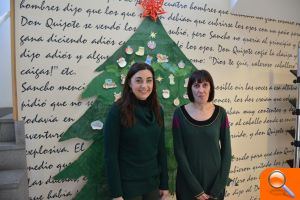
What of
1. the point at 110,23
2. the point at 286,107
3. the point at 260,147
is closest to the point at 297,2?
the point at 286,107

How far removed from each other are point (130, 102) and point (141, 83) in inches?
4.8

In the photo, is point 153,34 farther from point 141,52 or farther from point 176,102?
point 176,102

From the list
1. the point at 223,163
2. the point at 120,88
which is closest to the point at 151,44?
the point at 120,88

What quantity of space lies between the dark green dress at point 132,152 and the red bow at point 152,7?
710 mm

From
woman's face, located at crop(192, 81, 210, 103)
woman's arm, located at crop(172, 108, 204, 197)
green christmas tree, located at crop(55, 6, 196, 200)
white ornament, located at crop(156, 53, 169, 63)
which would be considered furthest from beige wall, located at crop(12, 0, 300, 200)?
→ woman's arm, located at crop(172, 108, 204, 197)

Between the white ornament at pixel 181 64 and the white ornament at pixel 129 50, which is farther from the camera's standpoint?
the white ornament at pixel 181 64

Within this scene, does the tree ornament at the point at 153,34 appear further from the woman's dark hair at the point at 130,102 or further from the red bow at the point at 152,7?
the woman's dark hair at the point at 130,102

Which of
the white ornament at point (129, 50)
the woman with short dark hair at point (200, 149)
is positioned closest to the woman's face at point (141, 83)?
the woman with short dark hair at point (200, 149)

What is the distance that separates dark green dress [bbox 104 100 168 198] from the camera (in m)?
1.50

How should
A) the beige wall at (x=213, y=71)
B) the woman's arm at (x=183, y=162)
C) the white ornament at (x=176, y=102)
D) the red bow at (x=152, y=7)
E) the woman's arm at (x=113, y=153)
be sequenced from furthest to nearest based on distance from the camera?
1. the white ornament at (x=176, y=102)
2. the red bow at (x=152, y=7)
3. the beige wall at (x=213, y=71)
4. the woman's arm at (x=183, y=162)
5. the woman's arm at (x=113, y=153)

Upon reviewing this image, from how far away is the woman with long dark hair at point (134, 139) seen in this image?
59.2 inches

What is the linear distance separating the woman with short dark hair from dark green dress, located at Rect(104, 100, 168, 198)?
0.56 ft

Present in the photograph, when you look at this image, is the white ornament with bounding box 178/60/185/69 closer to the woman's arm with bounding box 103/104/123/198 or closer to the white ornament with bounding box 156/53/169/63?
the white ornament with bounding box 156/53/169/63

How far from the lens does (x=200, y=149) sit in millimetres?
1673
